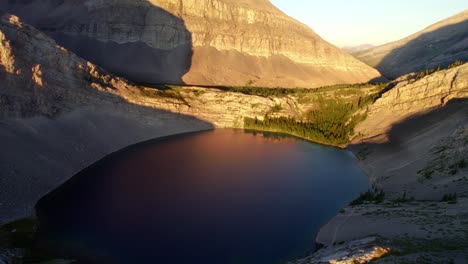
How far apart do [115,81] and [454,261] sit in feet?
242

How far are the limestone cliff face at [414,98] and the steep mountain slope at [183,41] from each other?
6977cm

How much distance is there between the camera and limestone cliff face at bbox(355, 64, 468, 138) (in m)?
69.3

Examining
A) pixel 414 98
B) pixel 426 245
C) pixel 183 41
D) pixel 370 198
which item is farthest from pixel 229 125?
pixel 183 41

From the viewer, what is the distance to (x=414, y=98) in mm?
77250

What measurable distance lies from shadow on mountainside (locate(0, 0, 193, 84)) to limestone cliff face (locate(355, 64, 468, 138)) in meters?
80.9

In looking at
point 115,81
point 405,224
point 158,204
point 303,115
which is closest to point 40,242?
point 158,204

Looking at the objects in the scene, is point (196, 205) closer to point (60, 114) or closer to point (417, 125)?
point (60, 114)

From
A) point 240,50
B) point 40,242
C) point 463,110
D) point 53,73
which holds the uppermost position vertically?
point 240,50

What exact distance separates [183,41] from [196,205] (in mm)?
125294

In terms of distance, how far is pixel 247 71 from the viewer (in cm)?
15450

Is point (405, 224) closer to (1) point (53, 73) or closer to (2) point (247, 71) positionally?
(1) point (53, 73)

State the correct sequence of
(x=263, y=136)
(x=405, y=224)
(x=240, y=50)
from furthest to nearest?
1. (x=240, y=50)
2. (x=263, y=136)
3. (x=405, y=224)

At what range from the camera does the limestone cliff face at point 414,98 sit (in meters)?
69.3

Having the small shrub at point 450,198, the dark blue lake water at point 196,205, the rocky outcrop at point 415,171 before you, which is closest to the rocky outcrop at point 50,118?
the dark blue lake water at point 196,205
